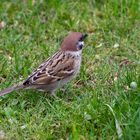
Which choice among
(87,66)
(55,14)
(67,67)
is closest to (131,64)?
(87,66)

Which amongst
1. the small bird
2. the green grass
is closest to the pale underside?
the small bird

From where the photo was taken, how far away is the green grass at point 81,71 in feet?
16.4

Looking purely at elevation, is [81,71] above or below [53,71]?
below

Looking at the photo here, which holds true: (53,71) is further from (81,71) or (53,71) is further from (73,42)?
(81,71)

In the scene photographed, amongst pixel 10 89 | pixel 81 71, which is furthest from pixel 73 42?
pixel 10 89

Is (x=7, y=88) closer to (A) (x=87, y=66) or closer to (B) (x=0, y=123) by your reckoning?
(B) (x=0, y=123)

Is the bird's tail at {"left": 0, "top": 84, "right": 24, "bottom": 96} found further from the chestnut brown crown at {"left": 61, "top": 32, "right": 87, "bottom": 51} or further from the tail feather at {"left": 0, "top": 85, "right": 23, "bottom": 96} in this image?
the chestnut brown crown at {"left": 61, "top": 32, "right": 87, "bottom": 51}

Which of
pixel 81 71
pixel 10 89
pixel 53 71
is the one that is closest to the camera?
pixel 10 89

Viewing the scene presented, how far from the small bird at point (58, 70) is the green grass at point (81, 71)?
0.13m

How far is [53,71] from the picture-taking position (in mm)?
5695

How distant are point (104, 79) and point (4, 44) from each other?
1.37 m

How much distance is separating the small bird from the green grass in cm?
13

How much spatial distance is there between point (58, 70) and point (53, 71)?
0.17 feet

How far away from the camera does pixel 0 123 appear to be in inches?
206
